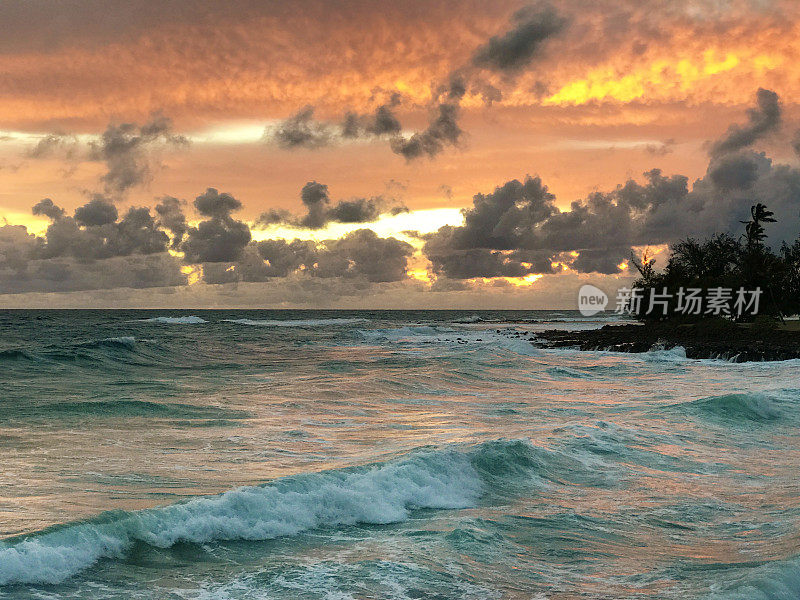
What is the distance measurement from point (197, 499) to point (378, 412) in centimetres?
1146

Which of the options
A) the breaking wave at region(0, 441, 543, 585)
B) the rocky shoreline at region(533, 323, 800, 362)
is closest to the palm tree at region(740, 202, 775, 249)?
the rocky shoreline at region(533, 323, 800, 362)

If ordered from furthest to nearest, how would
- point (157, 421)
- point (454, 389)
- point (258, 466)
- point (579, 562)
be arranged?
point (454, 389) → point (157, 421) → point (258, 466) → point (579, 562)

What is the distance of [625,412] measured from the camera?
888 inches

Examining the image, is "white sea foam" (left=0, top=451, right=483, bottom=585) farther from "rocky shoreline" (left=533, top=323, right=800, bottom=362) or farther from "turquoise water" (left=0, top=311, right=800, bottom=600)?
"rocky shoreline" (left=533, top=323, right=800, bottom=362)

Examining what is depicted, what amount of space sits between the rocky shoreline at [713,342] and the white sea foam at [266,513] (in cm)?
3704

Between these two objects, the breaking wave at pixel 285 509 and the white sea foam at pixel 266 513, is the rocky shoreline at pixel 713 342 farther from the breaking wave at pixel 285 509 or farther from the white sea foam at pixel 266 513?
the white sea foam at pixel 266 513

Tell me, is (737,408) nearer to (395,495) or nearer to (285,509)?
(395,495)

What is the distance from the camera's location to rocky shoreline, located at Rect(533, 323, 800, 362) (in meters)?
44.9

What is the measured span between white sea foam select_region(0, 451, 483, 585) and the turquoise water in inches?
1.1

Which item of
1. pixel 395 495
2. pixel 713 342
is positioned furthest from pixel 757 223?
pixel 395 495

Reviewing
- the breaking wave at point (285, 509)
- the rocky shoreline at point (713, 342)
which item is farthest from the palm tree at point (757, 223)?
the breaking wave at point (285, 509)

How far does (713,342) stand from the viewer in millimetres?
53500

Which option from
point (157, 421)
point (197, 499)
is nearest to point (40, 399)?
point (157, 421)

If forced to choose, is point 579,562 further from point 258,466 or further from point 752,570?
point 258,466
